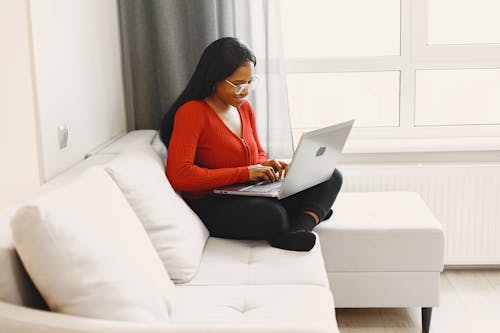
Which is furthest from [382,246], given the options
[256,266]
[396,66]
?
[396,66]

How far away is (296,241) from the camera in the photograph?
2516 millimetres

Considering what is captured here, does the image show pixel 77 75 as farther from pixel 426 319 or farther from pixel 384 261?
pixel 426 319

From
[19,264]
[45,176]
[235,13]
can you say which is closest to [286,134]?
[235,13]

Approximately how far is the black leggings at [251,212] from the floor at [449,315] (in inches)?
20.7

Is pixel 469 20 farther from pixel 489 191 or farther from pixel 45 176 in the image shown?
pixel 45 176

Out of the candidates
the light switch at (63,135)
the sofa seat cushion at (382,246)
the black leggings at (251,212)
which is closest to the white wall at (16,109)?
the light switch at (63,135)

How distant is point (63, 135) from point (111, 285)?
99 centimetres

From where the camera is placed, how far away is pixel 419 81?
3736mm

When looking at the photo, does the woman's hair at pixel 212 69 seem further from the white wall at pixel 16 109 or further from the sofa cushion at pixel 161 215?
the white wall at pixel 16 109

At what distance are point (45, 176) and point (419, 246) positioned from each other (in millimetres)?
1455

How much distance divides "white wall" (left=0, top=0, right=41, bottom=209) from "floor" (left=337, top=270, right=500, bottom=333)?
146cm

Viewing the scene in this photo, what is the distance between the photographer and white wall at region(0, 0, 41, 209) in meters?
1.97

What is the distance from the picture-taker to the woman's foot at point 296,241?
250 centimetres

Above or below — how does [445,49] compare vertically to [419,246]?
above
